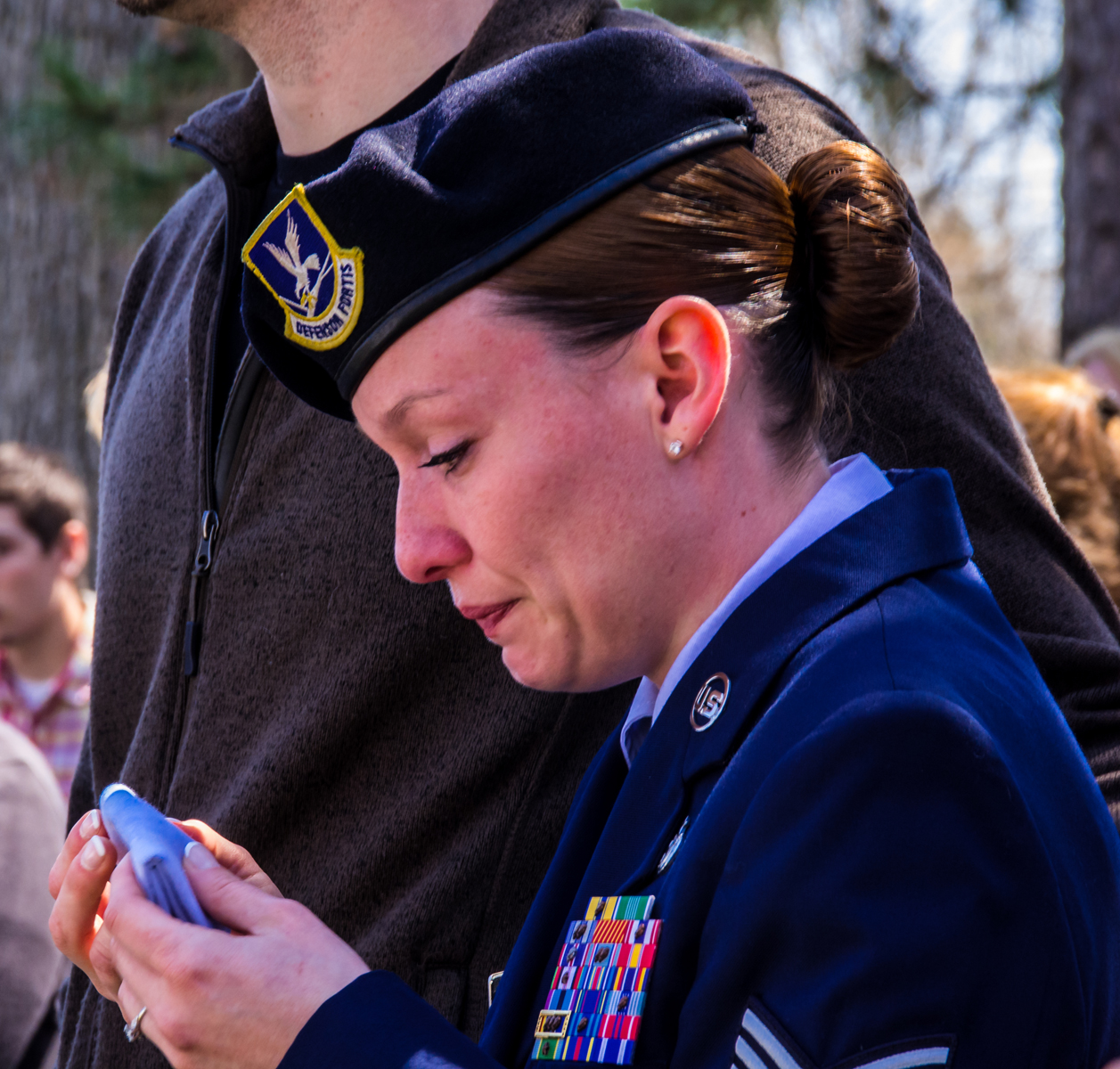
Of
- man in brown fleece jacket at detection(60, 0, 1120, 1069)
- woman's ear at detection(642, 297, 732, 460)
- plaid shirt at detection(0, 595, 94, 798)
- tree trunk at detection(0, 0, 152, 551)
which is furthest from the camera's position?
tree trunk at detection(0, 0, 152, 551)

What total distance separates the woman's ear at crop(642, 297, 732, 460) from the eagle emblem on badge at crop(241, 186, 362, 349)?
0.91 feet

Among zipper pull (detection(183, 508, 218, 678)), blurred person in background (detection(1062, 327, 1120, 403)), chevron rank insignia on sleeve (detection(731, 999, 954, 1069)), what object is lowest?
blurred person in background (detection(1062, 327, 1120, 403))

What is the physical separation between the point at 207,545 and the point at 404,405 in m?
0.76

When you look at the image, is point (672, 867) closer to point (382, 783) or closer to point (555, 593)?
point (555, 593)

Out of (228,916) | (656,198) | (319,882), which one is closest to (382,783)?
(319,882)

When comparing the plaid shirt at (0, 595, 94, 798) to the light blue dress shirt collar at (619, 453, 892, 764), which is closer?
the light blue dress shirt collar at (619, 453, 892, 764)

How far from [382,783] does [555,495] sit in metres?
0.67

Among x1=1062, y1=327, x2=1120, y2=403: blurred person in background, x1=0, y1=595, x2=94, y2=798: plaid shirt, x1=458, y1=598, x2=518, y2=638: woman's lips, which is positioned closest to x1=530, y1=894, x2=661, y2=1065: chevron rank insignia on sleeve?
x1=458, y1=598, x2=518, y2=638: woman's lips

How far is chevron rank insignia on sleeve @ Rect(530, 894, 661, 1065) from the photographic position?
1.09 m

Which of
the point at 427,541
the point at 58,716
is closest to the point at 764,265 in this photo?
the point at 427,541

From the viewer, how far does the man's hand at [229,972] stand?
3.59 feet

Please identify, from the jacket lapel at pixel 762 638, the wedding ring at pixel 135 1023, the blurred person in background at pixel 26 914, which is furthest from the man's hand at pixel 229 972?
the blurred person in background at pixel 26 914

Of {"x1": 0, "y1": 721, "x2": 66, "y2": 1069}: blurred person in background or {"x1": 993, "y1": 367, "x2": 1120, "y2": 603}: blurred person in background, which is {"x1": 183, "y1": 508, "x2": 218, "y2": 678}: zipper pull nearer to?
{"x1": 0, "y1": 721, "x2": 66, "y2": 1069}: blurred person in background

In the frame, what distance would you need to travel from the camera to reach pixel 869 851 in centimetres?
95
